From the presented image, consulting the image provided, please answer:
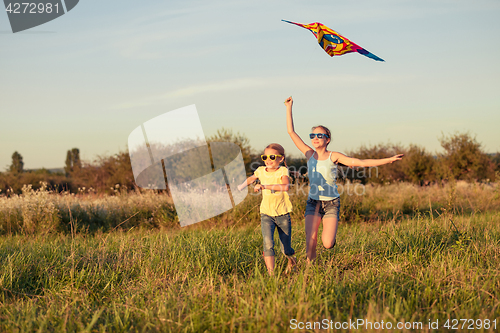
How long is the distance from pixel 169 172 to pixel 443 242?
11.2 metres

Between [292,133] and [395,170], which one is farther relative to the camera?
[395,170]

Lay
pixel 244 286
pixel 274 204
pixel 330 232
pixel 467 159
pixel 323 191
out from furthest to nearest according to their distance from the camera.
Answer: pixel 467 159 → pixel 323 191 → pixel 330 232 → pixel 274 204 → pixel 244 286

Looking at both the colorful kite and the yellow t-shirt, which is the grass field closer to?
the yellow t-shirt

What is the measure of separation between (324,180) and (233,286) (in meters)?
1.94

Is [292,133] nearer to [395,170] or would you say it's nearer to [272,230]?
[272,230]

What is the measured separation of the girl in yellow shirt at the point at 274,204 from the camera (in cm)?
461

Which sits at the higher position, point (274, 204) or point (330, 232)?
point (274, 204)


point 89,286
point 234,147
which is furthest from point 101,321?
point 234,147

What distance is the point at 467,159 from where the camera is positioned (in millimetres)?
23500

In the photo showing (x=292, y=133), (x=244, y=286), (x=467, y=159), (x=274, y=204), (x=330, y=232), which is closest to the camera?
(x=244, y=286)

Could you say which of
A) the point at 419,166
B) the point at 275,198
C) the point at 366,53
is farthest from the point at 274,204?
the point at 419,166

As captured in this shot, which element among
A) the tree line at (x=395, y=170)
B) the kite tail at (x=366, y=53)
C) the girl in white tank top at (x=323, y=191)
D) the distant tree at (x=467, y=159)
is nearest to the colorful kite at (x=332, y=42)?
the kite tail at (x=366, y=53)

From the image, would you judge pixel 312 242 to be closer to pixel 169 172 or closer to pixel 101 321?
pixel 101 321

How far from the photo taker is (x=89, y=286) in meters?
4.34
